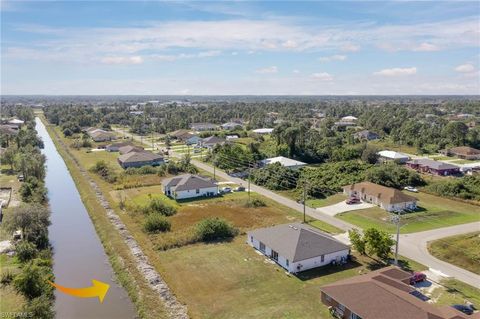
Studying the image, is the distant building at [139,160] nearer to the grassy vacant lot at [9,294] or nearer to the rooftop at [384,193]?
the rooftop at [384,193]

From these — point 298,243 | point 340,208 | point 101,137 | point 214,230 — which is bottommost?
point 340,208

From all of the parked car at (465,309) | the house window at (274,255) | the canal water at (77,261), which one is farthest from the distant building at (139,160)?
the parked car at (465,309)

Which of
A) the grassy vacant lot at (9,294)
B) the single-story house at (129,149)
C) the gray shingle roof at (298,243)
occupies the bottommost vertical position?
the grassy vacant lot at (9,294)

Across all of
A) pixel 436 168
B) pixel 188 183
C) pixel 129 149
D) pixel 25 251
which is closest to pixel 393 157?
pixel 436 168

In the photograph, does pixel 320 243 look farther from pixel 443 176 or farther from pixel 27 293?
pixel 443 176

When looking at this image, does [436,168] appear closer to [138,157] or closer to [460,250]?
[460,250]

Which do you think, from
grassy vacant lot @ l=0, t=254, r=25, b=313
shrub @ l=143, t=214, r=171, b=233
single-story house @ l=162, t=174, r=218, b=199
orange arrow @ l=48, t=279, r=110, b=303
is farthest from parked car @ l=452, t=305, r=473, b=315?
single-story house @ l=162, t=174, r=218, b=199
